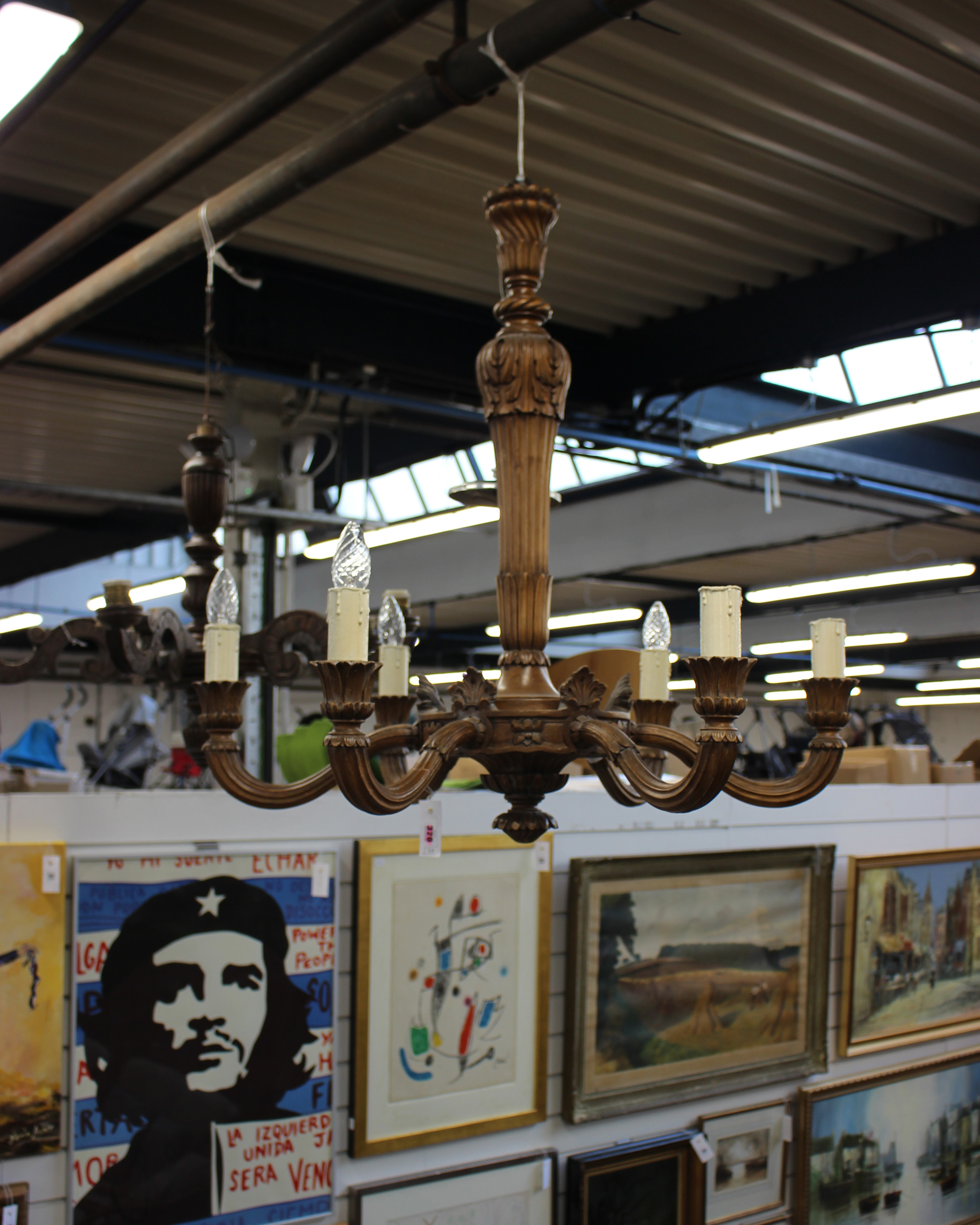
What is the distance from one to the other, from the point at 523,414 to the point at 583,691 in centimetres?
36

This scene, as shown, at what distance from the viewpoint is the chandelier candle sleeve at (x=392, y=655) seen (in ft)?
5.71

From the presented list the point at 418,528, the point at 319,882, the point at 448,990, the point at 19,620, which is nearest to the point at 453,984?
the point at 448,990

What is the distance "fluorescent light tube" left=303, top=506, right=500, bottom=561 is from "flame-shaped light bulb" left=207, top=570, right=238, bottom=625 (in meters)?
4.38

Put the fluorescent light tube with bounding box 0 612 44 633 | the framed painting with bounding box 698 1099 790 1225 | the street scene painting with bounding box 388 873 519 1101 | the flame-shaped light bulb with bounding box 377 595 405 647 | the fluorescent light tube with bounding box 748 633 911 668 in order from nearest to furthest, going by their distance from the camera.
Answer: the flame-shaped light bulb with bounding box 377 595 405 647 → the street scene painting with bounding box 388 873 519 1101 → the framed painting with bounding box 698 1099 790 1225 → the fluorescent light tube with bounding box 0 612 44 633 → the fluorescent light tube with bounding box 748 633 911 668

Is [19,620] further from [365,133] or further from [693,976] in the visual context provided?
[365,133]

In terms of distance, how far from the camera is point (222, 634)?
4.50 feet

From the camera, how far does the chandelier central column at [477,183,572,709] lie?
55.2 inches

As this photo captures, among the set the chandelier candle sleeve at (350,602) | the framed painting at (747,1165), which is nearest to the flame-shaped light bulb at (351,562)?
the chandelier candle sleeve at (350,602)

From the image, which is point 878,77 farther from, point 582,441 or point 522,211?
point 582,441

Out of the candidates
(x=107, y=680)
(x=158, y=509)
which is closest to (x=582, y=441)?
(x=107, y=680)

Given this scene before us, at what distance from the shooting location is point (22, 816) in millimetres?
3107

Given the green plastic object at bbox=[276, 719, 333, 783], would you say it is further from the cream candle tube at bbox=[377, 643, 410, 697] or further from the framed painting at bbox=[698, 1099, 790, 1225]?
the framed painting at bbox=[698, 1099, 790, 1225]

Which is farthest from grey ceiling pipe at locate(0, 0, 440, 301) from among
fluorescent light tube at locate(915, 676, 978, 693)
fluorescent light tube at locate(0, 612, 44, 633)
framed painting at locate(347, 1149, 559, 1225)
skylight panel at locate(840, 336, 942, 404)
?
fluorescent light tube at locate(915, 676, 978, 693)

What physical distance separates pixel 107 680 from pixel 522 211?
7.67ft
